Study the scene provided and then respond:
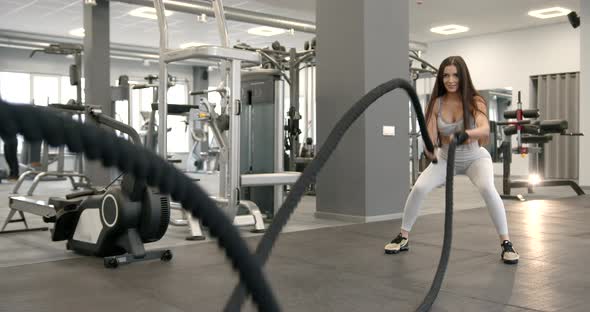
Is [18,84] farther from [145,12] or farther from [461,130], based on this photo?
[461,130]

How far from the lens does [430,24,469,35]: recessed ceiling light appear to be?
40.8 feet

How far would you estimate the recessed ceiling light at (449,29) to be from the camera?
12432mm

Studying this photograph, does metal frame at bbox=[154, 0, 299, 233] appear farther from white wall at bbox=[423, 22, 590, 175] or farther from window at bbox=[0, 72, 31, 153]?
window at bbox=[0, 72, 31, 153]

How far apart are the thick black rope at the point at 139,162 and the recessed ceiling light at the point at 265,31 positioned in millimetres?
12188

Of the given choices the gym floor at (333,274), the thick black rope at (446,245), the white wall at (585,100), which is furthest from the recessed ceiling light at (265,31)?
the thick black rope at (446,245)

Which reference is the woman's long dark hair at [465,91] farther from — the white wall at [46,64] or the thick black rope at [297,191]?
the white wall at [46,64]

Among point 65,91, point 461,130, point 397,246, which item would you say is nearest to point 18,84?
point 65,91

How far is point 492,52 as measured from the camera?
13094 mm

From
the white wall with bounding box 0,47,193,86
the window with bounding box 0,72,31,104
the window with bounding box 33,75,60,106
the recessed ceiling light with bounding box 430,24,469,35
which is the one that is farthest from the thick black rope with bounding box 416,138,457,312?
the window with bounding box 33,75,60,106

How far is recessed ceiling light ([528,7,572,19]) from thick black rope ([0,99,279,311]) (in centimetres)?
1175

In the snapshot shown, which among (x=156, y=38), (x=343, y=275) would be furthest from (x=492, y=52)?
(x=343, y=275)

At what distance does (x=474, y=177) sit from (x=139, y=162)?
3.33 m

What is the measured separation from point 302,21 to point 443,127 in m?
7.86

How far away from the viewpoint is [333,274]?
125 inches
